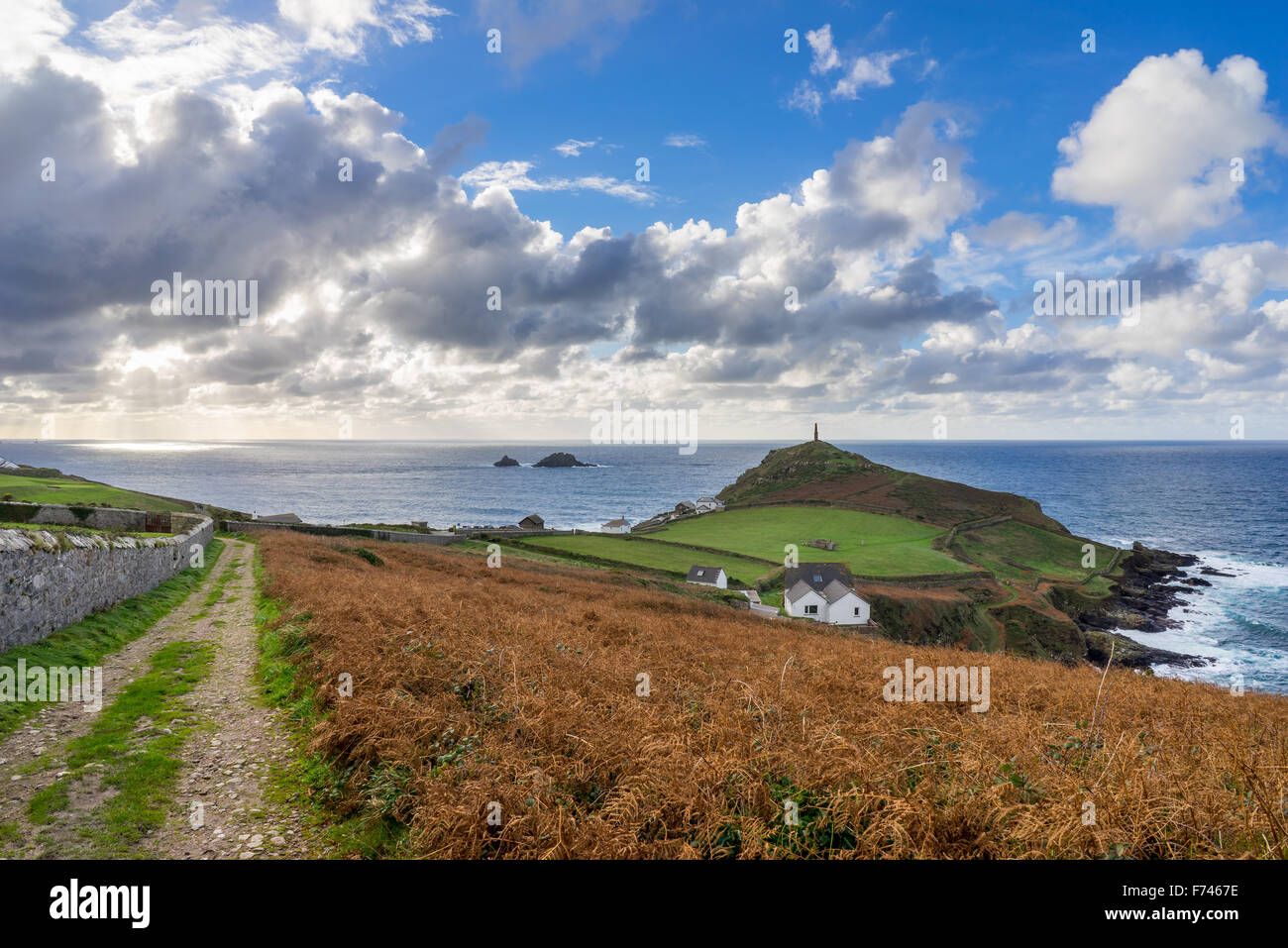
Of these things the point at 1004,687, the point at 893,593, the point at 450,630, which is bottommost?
the point at 893,593

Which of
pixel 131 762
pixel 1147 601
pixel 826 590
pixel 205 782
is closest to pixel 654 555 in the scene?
pixel 826 590

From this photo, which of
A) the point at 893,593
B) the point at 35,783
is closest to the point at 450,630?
the point at 35,783

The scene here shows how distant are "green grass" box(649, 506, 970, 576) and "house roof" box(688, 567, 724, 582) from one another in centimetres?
1607

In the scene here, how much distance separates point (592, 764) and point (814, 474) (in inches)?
5378

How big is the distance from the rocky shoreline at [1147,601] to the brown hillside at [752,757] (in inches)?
1793

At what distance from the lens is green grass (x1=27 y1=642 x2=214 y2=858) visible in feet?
20.0

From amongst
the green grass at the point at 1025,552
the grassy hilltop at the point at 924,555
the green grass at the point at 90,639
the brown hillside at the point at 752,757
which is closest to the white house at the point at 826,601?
the grassy hilltop at the point at 924,555

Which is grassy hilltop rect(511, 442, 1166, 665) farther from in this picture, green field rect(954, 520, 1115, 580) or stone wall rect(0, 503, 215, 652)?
stone wall rect(0, 503, 215, 652)

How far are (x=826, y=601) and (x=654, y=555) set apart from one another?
22.9 meters

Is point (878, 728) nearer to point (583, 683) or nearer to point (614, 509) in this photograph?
point (583, 683)

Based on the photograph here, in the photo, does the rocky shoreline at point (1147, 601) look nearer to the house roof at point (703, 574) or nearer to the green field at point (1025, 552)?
the green field at point (1025, 552)

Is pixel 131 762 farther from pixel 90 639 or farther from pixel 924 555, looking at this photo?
pixel 924 555

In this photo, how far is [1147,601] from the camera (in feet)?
208
